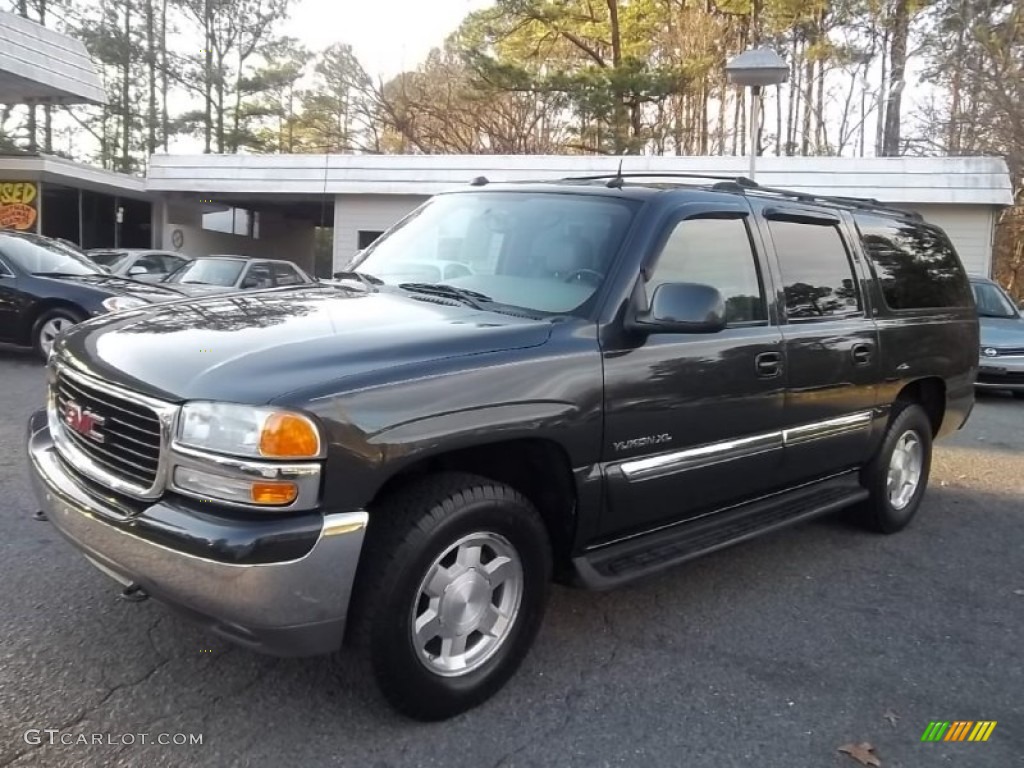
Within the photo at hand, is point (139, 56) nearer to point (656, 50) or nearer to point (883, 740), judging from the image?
point (656, 50)

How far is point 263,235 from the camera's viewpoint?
30.0 meters

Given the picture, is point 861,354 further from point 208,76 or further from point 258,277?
point 208,76

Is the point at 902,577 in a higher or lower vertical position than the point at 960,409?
lower

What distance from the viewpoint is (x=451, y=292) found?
11.9 feet

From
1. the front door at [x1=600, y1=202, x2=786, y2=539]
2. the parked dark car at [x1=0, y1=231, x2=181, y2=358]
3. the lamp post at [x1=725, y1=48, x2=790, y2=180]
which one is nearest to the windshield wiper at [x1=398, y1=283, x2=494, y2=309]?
the front door at [x1=600, y1=202, x2=786, y2=539]

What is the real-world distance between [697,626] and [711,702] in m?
0.65

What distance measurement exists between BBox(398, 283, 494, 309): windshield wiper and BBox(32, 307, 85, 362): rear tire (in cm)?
760

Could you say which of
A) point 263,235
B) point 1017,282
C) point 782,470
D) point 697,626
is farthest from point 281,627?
point 1017,282

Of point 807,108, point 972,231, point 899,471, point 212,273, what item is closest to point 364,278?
point 899,471

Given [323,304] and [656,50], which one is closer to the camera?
[323,304]

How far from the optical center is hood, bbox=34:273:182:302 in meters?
9.86

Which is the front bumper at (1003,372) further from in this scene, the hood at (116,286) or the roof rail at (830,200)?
the hood at (116,286)

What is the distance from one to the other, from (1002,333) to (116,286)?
36.1 feet

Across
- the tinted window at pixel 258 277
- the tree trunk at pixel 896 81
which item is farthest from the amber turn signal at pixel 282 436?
the tree trunk at pixel 896 81
